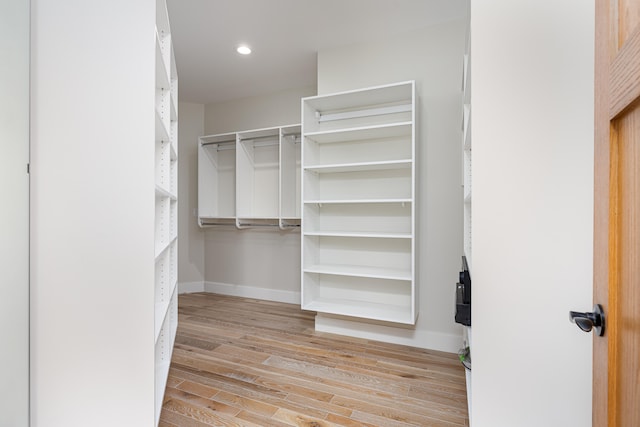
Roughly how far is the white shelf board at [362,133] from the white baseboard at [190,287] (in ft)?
9.45

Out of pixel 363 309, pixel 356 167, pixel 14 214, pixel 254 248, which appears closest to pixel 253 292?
pixel 254 248

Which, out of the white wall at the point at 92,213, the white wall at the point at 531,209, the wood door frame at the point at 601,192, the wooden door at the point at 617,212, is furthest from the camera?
the white wall at the point at 92,213

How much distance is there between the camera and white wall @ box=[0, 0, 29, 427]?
1103 millimetres

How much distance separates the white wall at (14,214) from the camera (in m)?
1.10

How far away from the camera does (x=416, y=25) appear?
8.89 feet

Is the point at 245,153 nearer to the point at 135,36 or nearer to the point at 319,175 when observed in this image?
the point at 319,175

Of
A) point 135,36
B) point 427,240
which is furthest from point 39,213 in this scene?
point 427,240

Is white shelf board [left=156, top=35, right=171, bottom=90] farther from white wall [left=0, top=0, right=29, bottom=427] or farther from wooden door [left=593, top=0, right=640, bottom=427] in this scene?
wooden door [left=593, top=0, right=640, bottom=427]

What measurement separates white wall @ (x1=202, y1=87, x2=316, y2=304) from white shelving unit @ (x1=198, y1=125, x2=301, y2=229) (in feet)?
Result: 0.75

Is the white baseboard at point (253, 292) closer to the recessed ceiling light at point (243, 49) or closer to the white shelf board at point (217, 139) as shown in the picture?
the white shelf board at point (217, 139)

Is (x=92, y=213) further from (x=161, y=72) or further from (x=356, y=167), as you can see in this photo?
(x=356, y=167)

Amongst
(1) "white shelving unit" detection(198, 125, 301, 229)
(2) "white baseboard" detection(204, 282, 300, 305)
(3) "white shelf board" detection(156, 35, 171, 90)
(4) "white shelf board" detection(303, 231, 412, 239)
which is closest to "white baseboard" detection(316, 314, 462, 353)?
(4) "white shelf board" detection(303, 231, 412, 239)

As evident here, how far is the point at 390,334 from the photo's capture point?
112 inches

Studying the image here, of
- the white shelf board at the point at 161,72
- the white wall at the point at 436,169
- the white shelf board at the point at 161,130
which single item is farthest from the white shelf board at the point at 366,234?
the white shelf board at the point at 161,72
